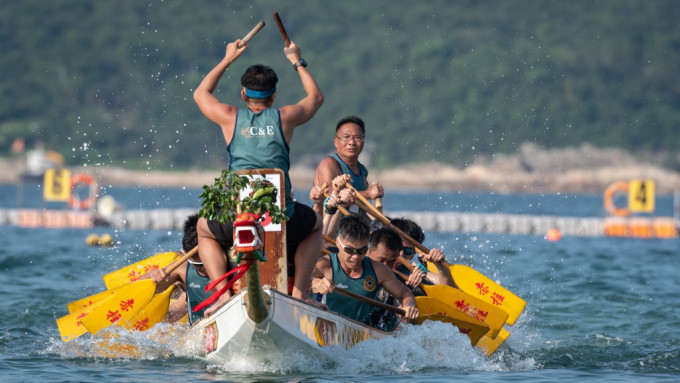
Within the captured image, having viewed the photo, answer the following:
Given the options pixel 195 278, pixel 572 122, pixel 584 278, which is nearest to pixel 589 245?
pixel 584 278

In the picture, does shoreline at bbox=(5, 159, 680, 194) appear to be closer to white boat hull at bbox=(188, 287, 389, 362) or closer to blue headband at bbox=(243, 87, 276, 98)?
white boat hull at bbox=(188, 287, 389, 362)

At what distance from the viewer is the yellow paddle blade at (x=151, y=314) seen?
10688 millimetres

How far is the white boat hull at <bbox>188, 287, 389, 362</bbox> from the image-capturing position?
858cm

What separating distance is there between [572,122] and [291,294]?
93344mm

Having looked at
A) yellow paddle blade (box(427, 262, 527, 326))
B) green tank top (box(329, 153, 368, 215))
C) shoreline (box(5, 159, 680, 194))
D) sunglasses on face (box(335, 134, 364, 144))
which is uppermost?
shoreline (box(5, 159, 680, 194))

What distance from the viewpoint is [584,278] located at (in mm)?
21359

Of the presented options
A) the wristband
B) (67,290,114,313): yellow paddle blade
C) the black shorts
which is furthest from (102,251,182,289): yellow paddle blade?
the black shorts

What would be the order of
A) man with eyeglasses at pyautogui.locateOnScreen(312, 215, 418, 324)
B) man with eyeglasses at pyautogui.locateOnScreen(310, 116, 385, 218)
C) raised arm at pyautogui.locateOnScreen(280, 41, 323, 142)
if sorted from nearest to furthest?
raised arm at pyautogui.locateOnScreen(280, 41, 323, 142) → man with eyeglasses at pyautogui.locateOnScreen(312, 215, 418, 324) → man with eyeglasses at pyautogui.locateOnScreen(310, 116, 385, 218)

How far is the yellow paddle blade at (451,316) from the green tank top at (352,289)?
3.04 feet

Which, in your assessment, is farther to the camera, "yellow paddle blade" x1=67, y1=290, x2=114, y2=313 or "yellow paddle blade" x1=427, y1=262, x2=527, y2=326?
"yellow paddle blade" x1=427, y1=262, x2=527, y2=326

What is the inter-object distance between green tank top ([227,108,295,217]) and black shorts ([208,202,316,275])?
11cm

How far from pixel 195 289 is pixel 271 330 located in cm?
190

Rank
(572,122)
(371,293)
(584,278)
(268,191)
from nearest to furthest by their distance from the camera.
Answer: (268,191) < (371,293) < (584,278) < (572,122)

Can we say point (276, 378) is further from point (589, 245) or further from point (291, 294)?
point (589, 245)
